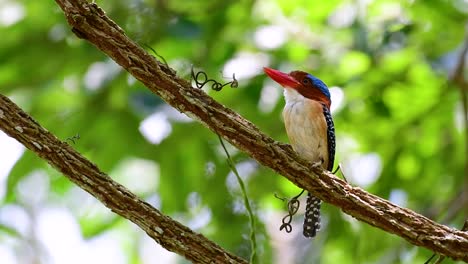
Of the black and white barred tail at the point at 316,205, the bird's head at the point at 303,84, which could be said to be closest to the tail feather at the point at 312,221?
the black and white barred tail at the point at 316,205

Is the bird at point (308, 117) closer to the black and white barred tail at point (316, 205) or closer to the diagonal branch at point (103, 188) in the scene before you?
the black and white barred tail at point (316, 205)

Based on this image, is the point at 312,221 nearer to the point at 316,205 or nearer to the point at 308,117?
the point at 316,205

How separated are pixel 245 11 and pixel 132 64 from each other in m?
2.11

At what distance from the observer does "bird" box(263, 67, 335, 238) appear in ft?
10.0

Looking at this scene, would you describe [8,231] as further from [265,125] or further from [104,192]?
[104,192]

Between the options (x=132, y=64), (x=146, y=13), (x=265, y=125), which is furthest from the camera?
(x=265, y=125)

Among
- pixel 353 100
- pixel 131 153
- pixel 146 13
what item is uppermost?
pixel 353 100

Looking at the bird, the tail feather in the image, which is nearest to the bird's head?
the bird

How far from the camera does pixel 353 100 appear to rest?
4121mm

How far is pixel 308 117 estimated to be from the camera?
10.0 ft

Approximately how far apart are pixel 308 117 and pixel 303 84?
122 mm

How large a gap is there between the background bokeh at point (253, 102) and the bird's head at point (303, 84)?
0.21 metres

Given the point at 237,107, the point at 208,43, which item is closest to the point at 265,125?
the point at 237,107

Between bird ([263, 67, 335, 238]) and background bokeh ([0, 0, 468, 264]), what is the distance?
0.23 m
